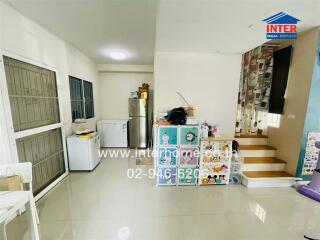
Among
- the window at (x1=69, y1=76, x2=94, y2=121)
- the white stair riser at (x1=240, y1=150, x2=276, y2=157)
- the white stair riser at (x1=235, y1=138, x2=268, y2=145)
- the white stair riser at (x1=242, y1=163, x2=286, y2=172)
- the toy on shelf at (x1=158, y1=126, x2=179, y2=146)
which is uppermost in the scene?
the window at (x1=69, y1=76, x2=94, y2=121)

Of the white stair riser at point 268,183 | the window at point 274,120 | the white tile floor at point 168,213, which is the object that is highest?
the window at point 274,120

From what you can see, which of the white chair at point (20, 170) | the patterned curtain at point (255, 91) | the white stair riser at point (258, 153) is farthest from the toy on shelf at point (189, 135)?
the white chair at point (20, 170)

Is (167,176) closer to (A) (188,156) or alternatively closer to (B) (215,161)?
(A) (188,156)

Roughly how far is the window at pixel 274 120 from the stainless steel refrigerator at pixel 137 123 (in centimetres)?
319

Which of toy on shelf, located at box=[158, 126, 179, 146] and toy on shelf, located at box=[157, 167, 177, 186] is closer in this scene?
toy on shelf, located at box=[158, 126, 179, 146]

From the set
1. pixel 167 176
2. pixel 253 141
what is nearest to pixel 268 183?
pixel 253 141

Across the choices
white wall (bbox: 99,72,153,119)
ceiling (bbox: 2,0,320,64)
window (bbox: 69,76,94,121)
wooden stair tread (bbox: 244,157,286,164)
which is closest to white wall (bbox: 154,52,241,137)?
ceiling (bbox: 2,0,320,64)

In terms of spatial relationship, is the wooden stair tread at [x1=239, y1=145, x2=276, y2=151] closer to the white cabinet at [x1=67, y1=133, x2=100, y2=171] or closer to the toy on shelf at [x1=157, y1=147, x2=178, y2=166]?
the toy on shelf at [x1=157, y1=147, x2=178, y2=166]

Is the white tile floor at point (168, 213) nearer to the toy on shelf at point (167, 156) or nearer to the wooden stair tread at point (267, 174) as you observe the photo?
the wooden stair tread at point (267, 174)

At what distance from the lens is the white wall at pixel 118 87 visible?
16.7 feet

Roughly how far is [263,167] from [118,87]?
4626 mm

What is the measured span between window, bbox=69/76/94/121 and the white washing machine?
1.59ft

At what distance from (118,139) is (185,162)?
8.87 ft

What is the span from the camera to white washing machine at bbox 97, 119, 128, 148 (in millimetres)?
4586
